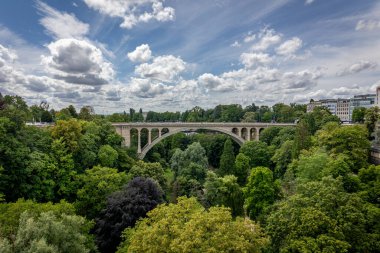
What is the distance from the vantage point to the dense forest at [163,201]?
33.8 feet

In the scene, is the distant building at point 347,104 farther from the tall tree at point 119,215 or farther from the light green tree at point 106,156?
the tall tree at point 119,215

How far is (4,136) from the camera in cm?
1650

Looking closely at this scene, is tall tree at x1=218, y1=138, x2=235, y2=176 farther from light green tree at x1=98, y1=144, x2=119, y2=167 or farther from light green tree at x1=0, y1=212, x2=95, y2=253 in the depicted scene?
light green tree at x1=0, y1=212, x2=95, y2=253

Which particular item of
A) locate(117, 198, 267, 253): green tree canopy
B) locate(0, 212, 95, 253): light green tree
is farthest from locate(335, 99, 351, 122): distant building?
locate(0, 212, 95, 253): light green tree

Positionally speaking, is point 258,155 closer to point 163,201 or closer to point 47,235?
point 163,201

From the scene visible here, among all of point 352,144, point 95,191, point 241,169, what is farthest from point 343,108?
point 95,191

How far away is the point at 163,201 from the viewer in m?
18.4

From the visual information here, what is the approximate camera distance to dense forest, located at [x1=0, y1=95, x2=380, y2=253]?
10.3m

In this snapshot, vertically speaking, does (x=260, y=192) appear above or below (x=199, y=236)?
below

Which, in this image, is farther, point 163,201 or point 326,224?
point 163,201

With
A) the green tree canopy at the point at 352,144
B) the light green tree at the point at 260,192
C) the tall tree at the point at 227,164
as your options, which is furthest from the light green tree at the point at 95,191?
the green tree canopy at the point at 352,144

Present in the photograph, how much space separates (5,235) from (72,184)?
7.96 metres

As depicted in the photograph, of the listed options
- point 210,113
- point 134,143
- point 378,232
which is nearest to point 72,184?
point 378,232

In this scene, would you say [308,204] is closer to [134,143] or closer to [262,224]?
[262,224]
